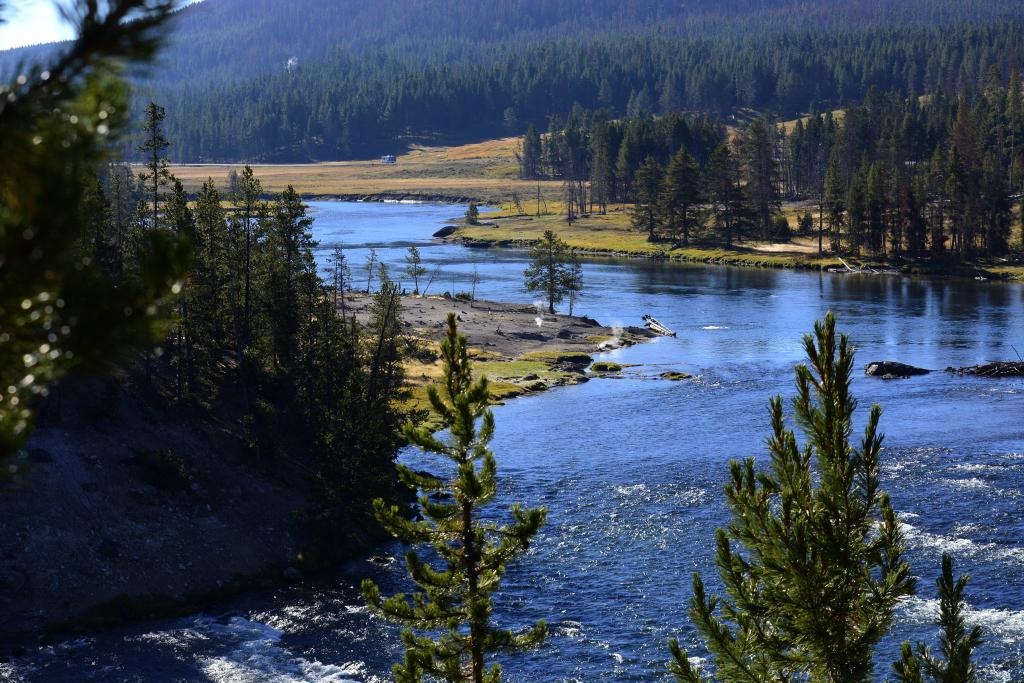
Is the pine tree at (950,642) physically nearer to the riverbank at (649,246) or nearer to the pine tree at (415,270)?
the pine tree at (415,270)

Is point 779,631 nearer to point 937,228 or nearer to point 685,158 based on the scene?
point 937,228

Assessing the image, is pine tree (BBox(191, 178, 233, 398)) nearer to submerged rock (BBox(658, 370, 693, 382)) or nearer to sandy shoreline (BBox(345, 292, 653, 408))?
sandy shoreline (BBox(345, 292, 653, 408))

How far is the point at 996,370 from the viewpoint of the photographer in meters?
72.2

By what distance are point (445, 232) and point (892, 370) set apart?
109 metres

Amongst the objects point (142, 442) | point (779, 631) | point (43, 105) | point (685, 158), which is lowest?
point (142, 442)

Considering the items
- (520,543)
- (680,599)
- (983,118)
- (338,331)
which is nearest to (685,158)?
(983,118)

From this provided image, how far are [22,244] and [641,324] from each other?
96.0 m

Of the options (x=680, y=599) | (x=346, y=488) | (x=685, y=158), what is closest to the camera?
(x=680, y=599)

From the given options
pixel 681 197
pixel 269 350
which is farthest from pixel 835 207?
pixel 269 350

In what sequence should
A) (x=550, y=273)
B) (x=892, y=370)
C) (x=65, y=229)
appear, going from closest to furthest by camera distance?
(x=65, y=229) < (x=892, y=370) < (x=550, y=273)

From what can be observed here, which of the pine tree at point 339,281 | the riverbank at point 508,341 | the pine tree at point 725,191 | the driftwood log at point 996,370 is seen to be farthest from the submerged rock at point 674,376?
the pine tree at point 725,191

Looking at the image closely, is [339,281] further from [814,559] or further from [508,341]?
[814,559]

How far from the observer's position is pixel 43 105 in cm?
518

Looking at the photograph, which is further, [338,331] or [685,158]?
[685,158]
